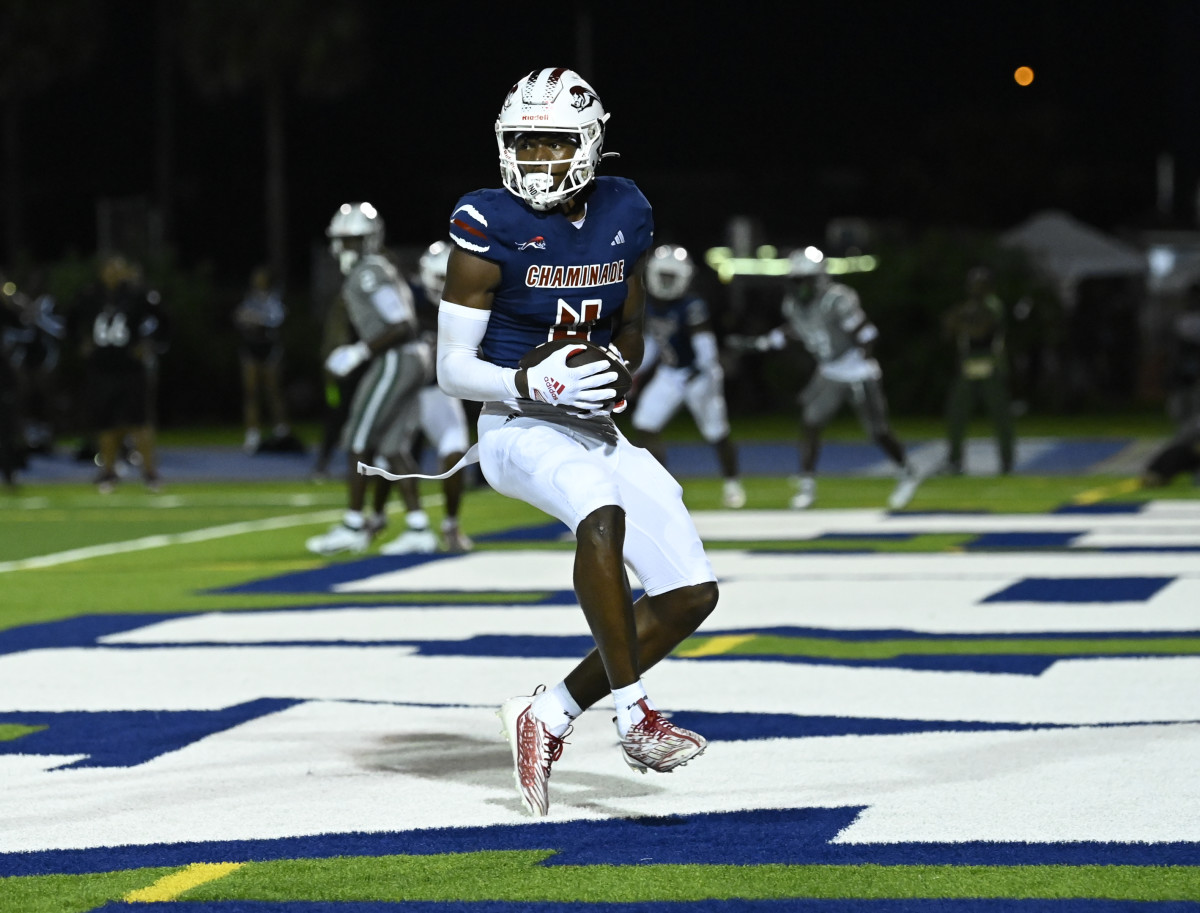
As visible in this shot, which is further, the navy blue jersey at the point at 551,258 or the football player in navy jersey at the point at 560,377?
the navy blue jersey at the point at 551,258

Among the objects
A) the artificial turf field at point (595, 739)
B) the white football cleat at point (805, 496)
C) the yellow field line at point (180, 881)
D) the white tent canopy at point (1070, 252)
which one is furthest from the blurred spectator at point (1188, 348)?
the yellow field line at point (180, 881)

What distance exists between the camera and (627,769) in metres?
6.27

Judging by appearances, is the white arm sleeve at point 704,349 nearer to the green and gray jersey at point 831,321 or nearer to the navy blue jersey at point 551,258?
the green and gray jersey at point 831,321

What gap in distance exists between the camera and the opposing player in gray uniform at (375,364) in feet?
41.9

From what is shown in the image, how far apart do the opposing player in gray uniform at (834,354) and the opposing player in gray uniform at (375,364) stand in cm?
450

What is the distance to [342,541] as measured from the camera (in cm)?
1310

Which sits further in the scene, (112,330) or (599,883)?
(112,330)

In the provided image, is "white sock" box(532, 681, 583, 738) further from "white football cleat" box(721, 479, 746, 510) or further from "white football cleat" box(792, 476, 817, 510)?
"white football cleat" box(721, 479, 746, 510)

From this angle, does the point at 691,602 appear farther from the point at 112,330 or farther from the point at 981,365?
the point at 981,365

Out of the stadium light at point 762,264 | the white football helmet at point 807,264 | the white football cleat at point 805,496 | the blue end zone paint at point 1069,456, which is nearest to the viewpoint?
the white football cleat at point 805,496

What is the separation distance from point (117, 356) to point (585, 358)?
14.1m

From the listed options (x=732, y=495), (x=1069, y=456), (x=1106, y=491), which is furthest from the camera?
(x=1069, y=456)

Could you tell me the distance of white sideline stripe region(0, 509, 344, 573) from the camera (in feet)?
43.5

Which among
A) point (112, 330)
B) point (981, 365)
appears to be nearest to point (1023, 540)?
point (981, 365)
